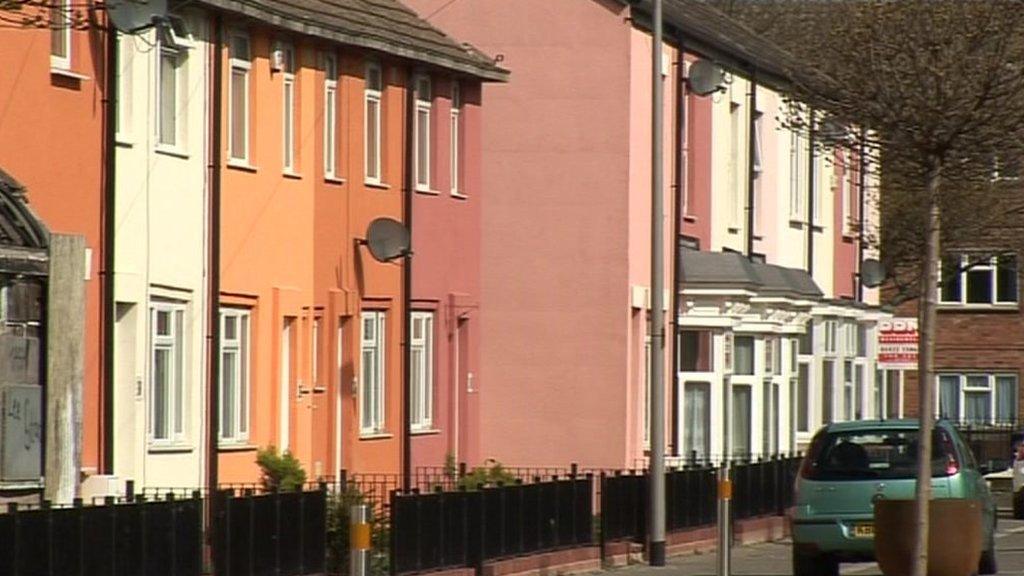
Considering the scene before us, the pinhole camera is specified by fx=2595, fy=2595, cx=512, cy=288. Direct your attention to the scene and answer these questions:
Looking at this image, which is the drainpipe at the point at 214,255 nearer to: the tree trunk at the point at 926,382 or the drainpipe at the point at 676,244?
the tree trunk at the point at 926,382

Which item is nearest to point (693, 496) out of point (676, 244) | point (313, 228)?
point (313, 228)

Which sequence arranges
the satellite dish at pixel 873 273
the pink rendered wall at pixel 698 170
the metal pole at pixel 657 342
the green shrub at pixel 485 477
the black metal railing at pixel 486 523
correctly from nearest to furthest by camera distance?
the black metal railing at pixel 486 523 < the metal pole at pixel 657 342 < the green shrub at pixel 485 477 < the pink rendered wall at pixel 698 170 < the satellite dish at pixel 873 273

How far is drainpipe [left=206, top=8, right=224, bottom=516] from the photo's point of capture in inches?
1059

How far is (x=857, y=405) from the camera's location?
5362cm

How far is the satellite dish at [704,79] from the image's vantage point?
125ft

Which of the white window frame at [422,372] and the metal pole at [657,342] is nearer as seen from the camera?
the metal pole at [657,342]

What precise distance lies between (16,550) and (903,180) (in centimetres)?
705

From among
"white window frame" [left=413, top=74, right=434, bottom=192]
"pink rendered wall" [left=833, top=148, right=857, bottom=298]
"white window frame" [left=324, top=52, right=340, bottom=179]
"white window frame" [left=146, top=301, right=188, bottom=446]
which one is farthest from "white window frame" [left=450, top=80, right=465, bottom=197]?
"pink rendered wall" [left=833, top=148, right=857, bottom=298]

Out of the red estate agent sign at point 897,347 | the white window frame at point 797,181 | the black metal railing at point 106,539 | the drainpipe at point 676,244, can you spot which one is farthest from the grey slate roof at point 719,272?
the black metal railing at point 106,539

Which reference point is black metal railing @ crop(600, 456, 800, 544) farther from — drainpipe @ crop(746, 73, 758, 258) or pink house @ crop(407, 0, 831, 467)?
drainpipe @ crop(746, 73, 758, 258)

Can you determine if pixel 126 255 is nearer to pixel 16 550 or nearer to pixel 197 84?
pixel 197 84

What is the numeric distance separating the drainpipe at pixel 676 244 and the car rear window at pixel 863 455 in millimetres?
14075

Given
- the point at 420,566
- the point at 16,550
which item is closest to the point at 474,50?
the point at 420,566

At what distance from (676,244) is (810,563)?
14212 millimetres
